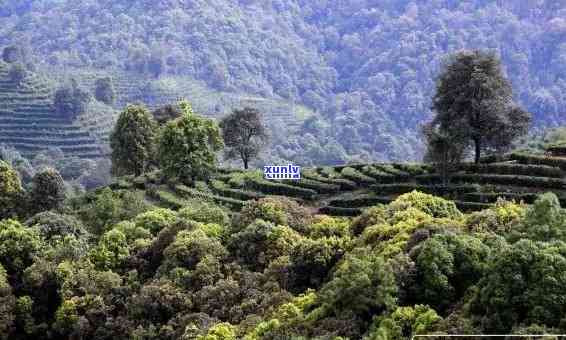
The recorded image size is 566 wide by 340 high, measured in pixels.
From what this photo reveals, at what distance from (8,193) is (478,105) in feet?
99.5

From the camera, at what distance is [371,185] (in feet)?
166

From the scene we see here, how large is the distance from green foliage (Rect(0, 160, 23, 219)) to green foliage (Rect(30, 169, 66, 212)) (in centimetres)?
131

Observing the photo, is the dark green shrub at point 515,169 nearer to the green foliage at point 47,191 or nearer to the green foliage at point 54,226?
the green foliage at point 54,226

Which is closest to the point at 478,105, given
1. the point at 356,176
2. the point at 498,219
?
the point at 356,176

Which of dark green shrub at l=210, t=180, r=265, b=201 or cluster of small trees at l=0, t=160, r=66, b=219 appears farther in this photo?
dark green shrub at l=210, t=180, r=265, b=201

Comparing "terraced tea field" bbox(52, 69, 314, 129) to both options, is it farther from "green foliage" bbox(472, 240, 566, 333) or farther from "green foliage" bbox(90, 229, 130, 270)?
"green foliage" bbox(472, 240, 566, 333)

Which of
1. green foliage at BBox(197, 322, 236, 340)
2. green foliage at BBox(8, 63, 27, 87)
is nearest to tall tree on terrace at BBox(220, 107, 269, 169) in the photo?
green foliage at BBox(197, 322, 236, 340)

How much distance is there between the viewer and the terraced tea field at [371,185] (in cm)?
4444

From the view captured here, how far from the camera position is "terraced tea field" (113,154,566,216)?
1750 inches

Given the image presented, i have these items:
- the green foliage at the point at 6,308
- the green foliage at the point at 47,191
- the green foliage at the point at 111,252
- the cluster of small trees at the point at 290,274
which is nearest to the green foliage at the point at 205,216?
the cluster of small trees at the point at 290,274

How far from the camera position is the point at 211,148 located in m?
60.6

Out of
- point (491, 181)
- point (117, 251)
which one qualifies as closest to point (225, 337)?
point (117, 251)

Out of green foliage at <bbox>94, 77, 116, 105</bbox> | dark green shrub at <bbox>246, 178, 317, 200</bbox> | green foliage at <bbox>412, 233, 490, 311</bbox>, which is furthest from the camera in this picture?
green foliage at <bbox>94, 77, 116, 105</bbox>

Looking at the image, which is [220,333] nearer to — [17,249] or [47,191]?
[17,249]
